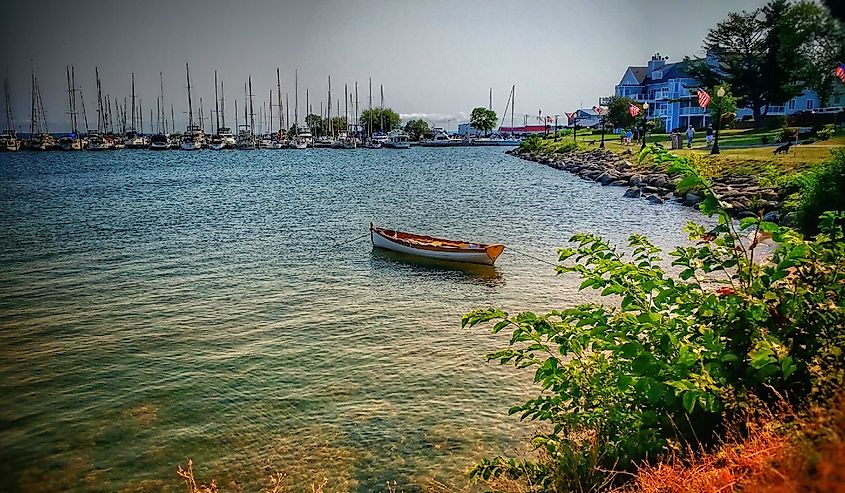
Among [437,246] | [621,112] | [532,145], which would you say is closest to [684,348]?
[437,246]

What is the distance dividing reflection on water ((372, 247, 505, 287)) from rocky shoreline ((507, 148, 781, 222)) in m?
8.45

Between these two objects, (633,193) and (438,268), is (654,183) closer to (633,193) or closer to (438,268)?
(633,193)

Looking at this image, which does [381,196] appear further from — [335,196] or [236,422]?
[236,422]

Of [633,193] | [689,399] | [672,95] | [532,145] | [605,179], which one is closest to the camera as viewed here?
[689,399]

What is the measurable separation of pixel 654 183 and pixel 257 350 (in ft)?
134

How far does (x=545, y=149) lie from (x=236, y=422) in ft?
340

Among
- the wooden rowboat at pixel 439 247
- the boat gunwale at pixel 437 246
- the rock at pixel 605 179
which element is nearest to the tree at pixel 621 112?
the rock at pixel 605 179

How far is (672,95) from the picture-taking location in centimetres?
11644

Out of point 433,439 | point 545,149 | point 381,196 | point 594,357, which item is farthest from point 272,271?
point 545,149

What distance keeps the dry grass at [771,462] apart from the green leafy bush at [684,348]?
294 mm

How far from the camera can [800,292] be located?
6.26m

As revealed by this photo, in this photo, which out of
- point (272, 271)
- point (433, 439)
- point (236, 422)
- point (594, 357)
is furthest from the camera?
point (272, 271)

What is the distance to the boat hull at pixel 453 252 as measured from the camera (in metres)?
25.9

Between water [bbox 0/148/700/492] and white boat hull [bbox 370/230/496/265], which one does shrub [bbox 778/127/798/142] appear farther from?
white boat hull [bbox 370/230/496/265]
